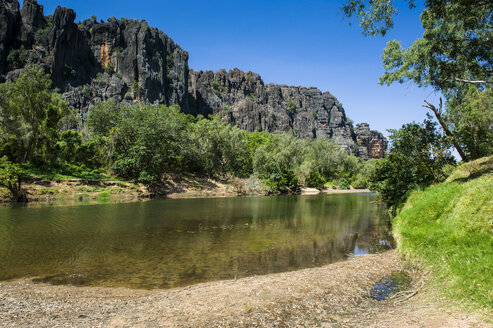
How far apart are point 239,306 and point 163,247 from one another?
807 cm

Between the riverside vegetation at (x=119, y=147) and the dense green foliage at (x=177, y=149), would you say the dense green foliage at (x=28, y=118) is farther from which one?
the dense green foliage at (x=177, y=149)

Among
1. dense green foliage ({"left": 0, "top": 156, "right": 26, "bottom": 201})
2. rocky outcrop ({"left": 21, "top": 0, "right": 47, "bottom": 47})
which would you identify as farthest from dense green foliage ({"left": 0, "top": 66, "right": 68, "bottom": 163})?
rocky outcrop ({"left": 21, "top": 0, "right": 47, "bottom": 47})

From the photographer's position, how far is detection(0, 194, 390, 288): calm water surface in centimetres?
995

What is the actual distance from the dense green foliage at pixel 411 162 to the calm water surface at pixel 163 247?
3.86 meters

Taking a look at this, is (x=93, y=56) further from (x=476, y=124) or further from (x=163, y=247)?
(x=476, y=124)

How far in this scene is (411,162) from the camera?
71.4ft

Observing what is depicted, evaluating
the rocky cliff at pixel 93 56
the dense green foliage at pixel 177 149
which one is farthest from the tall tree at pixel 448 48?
the rocky cliff at pixel 93 56

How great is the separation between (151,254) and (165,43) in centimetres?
13008

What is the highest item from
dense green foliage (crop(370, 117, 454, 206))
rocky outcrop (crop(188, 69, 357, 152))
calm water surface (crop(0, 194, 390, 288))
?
rocky outcrop (crop(188, 69, 357, 152))

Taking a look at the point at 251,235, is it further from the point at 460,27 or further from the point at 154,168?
the point at 154,168

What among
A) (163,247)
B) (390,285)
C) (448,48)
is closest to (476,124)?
(448,48)

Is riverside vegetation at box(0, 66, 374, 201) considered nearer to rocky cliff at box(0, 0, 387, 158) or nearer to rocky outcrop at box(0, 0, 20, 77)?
rocky cliff at box(0, 0, 387, 158)

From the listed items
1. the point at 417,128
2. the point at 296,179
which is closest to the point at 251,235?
the point at 417,128

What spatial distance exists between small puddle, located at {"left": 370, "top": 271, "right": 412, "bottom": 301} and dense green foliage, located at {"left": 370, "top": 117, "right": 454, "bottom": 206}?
14922mm
